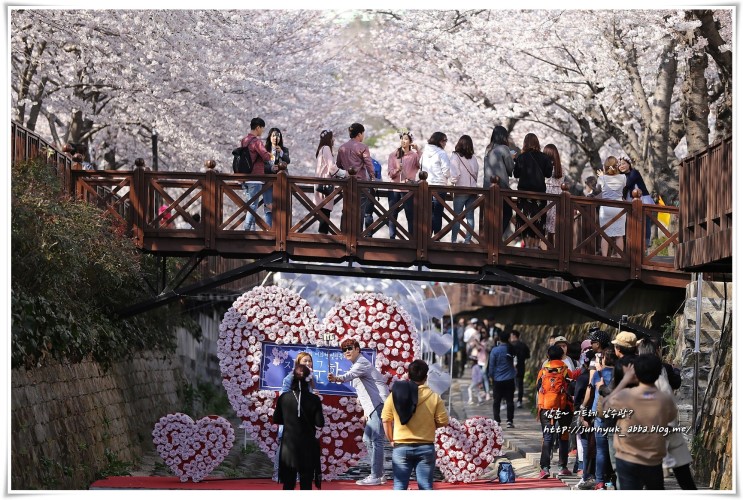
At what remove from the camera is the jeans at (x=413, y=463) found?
1252cm

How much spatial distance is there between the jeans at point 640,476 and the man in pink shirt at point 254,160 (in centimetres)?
984

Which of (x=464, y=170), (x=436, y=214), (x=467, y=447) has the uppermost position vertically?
(x=464, y=170)

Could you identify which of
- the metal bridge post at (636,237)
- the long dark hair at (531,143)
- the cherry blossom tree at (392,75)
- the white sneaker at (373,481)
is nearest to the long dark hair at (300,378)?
the white sneaker at (373,481)

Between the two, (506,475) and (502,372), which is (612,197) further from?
(506,475)

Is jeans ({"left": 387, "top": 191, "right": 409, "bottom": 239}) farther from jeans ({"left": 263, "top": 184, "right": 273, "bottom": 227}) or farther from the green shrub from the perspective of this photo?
the green shrub

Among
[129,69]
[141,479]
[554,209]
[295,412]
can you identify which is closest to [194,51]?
[129,69]

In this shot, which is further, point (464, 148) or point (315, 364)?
point (464, 148)

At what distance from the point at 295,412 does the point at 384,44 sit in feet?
72.7

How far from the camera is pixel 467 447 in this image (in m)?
16.8

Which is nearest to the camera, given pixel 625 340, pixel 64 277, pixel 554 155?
pixel 625 340

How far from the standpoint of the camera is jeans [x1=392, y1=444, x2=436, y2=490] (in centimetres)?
1252

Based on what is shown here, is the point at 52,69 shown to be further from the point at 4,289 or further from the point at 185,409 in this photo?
the point at 4,289

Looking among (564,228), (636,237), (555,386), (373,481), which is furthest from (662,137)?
(373,481)

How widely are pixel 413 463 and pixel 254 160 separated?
876 centimetres
